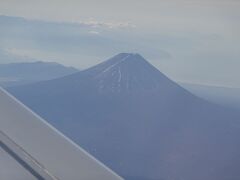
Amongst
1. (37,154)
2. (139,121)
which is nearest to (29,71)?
(139,121)

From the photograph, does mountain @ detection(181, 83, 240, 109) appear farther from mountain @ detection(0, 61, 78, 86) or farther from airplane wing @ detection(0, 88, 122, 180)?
airplane wing @ detection(0, 88, 122, 180)

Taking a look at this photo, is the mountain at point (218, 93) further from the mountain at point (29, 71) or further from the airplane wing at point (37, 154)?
the airplane wing at point (37, 154)

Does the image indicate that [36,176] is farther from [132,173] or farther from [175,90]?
[175,90]

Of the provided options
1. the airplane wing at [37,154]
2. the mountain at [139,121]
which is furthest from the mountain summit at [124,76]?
the airplane wing at [37,154]

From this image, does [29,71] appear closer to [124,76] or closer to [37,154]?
[124,76]

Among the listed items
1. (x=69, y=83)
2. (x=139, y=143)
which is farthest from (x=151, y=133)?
(x=69, y=83)

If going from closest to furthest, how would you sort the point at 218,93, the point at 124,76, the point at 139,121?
the point at 139,121
the point at 124,76
the point at 218,93
